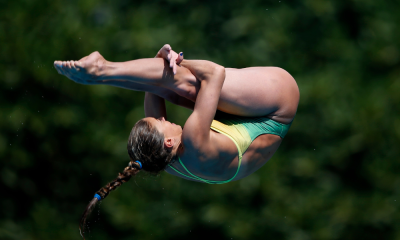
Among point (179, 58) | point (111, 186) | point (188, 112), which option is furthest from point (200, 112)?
point (188, 112)

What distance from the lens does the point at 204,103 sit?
2.88 m

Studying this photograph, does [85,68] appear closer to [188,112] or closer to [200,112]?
[200,112]

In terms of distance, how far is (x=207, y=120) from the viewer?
9.46 ft

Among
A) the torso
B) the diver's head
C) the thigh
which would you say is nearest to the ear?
the diver's head

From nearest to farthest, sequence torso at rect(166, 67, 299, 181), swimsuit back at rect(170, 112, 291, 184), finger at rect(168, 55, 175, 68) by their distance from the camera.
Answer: finger at rect(168, 55, 175, 68)
torso at rect(166, 67, 299, 181)
swimsuit back at rect(170, 112, 291, 184)

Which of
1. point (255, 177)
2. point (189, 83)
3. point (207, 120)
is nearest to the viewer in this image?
point (207, 120)

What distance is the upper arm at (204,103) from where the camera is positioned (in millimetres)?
2863

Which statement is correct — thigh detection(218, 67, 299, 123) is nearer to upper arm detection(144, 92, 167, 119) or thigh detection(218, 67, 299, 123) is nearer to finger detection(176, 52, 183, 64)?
finger detection(176, 52, 183, 64)

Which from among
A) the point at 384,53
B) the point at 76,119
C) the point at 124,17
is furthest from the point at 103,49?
the point at 384,53

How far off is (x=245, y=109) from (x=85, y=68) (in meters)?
1.11

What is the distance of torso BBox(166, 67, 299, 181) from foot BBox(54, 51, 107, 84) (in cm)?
58

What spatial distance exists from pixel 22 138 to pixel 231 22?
4027 millimetres

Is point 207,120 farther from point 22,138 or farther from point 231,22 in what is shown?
point 22,138

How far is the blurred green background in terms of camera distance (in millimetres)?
7301
